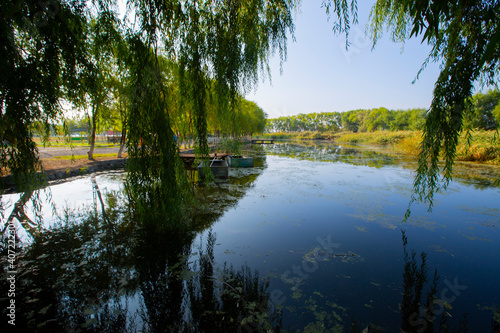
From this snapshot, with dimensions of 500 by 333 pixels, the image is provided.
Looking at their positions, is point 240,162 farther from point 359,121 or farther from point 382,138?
point 359,121

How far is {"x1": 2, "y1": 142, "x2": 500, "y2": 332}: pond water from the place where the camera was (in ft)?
9.23

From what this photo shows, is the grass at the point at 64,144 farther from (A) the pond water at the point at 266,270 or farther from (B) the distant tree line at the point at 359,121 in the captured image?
(B) the distant tree line at the point at 359,121

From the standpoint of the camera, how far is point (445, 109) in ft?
8.03

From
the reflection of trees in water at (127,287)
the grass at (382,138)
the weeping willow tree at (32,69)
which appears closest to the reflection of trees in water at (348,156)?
the grass at (382,138)

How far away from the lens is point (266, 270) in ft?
12.7

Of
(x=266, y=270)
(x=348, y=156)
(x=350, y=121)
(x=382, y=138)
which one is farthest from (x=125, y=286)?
(x=350, y=121)

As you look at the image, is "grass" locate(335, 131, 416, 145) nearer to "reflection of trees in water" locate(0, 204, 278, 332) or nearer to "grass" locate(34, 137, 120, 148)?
"reflection of trees in water" locate(0, 204, 278, 332)

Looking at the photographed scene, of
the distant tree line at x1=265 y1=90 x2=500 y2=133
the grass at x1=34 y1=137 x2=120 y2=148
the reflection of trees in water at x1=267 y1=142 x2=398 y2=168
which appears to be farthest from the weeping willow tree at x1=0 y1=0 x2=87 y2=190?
the distant tree line at x1=265 y1=90 x2=500 y2=133

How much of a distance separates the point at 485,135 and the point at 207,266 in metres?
23.3

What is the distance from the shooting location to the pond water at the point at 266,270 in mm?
2813

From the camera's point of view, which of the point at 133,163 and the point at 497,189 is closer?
the point at 133,163

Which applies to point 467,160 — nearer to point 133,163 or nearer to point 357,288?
point 357,288

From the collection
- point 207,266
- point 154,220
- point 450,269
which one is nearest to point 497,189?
point 450,269

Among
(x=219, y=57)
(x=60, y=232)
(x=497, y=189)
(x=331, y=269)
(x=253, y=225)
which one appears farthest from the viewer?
(x=497, y=189)
